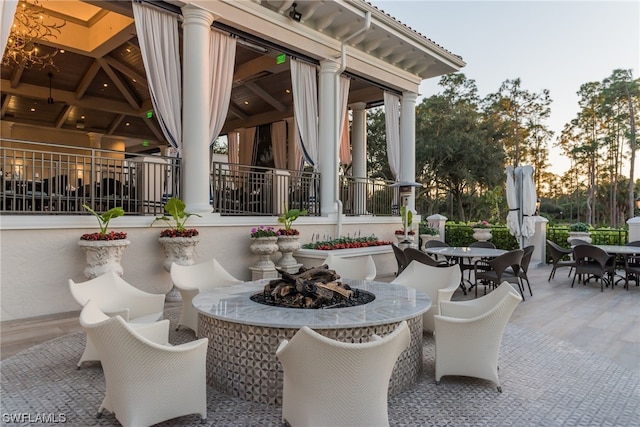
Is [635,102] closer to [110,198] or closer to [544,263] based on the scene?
[544,263]

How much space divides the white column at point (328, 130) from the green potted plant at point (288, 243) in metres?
1.40

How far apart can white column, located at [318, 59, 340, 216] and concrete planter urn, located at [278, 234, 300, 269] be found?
1479mm

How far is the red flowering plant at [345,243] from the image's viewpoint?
285 inches

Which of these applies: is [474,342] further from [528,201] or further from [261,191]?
[528,201]

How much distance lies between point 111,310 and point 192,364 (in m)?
1.50

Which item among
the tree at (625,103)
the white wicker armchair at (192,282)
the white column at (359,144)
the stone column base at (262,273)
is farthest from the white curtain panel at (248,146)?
the tree at (625,103)

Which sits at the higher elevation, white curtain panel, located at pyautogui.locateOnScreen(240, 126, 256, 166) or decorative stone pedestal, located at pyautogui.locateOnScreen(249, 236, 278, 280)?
white curtain panel, located at pyautogui.locateOnScreen(240, 126, 256, 166)

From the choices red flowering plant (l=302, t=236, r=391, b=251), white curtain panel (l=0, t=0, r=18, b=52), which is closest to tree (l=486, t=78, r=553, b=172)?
red flowering plant (l=302, t=236, r=391, b=251)

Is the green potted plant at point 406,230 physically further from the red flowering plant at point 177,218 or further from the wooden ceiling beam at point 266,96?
the wooden ceiling beam at point 266,96

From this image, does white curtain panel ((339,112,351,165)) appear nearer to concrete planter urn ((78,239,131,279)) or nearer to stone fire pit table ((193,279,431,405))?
concrete planter urn ((78,239,131,279))

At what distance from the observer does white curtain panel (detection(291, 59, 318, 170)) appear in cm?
791

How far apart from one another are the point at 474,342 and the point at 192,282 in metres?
2.91

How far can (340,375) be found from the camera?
198 centimetres

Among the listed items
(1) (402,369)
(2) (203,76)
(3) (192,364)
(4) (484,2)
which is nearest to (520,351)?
(1) (402,369)
